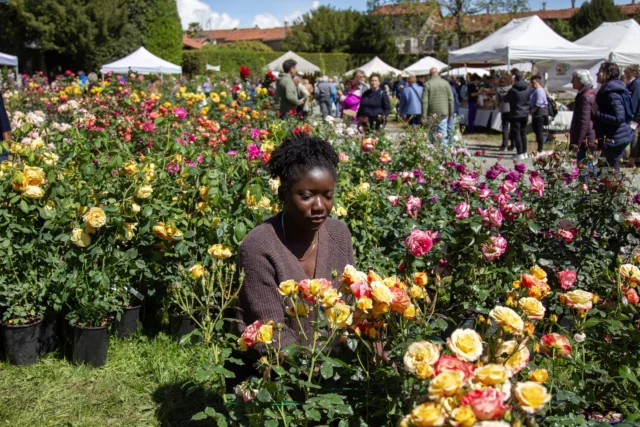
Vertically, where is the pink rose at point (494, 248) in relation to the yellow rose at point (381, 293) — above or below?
below

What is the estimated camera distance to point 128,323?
10.7ft

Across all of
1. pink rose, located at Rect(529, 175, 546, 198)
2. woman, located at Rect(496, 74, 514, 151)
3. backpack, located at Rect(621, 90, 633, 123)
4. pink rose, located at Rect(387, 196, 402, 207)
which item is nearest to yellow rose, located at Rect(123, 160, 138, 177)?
pink rose, located at Rect(387, 196, 402, 207)

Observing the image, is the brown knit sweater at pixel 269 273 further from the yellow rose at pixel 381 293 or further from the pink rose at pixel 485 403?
the pink rose at pixel 485 403

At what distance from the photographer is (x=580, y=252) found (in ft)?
10.6

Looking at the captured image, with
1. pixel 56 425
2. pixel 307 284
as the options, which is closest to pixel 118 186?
pixel 56 425

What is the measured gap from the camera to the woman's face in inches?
78.0

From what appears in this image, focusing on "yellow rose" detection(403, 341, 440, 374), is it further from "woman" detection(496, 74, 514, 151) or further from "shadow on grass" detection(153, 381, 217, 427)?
"woman" detection(496, 74, 514, 151)

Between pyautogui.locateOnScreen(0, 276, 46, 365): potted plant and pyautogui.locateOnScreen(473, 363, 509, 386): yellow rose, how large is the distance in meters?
2.41

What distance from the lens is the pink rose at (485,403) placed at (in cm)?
98

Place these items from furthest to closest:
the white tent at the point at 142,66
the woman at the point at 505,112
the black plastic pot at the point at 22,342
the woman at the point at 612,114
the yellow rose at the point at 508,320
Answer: the white tent at the point at 142,66 → the woman at the point at 505,112 → the woman at the point at 612,114 → the black plastic pot at the point at 22,342 → the yellow rose at the point at 508,320

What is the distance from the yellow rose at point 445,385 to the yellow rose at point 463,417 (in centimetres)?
4

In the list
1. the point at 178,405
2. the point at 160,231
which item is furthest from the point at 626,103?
the point at 178,405

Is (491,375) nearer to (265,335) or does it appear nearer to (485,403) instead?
(485,403)

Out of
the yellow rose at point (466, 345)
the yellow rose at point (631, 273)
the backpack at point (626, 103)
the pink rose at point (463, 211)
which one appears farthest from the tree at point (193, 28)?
the yellow rose at point (466, 345)
